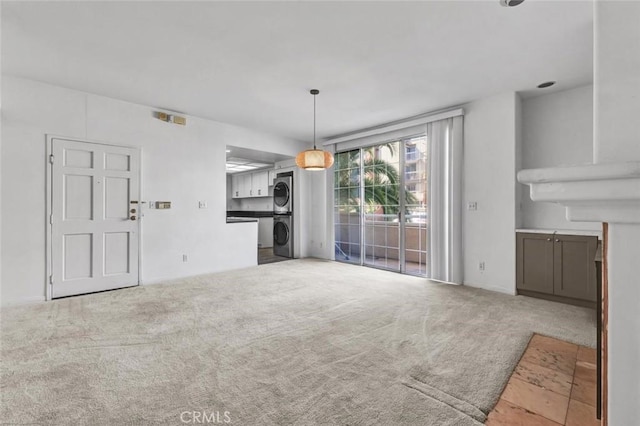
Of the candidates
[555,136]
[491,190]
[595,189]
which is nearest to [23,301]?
[595,189]

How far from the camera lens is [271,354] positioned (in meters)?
2.16

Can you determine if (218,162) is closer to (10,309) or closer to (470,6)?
(10,309)

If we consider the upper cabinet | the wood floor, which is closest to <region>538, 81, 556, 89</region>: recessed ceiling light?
the wood floor

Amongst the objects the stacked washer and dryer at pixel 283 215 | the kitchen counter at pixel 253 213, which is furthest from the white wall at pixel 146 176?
the kitchen counter at pixel 253 213

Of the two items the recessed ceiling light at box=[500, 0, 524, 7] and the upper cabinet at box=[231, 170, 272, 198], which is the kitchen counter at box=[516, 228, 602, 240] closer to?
the recessed ceiling light at box=[500, 0, 524, 7]

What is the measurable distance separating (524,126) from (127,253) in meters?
5.60

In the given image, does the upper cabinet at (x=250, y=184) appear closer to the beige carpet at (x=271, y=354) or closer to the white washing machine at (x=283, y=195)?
the white washing machine at (x=283, y=195)

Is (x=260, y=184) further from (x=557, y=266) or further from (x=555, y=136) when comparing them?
(x=557, y=266)

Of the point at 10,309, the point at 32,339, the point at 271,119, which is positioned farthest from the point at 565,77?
the point at 10,309

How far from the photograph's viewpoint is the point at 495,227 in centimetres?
387

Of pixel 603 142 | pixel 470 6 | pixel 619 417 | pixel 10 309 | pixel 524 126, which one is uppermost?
pixel 470 6

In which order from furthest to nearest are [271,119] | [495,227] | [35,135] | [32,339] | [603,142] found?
1. [271,119]
2. [495,227]
3. [35,135]
4. [32,339]
5. [603,142]

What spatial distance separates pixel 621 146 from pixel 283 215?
21.2ft

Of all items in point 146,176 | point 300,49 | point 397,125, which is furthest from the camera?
point 397,125
